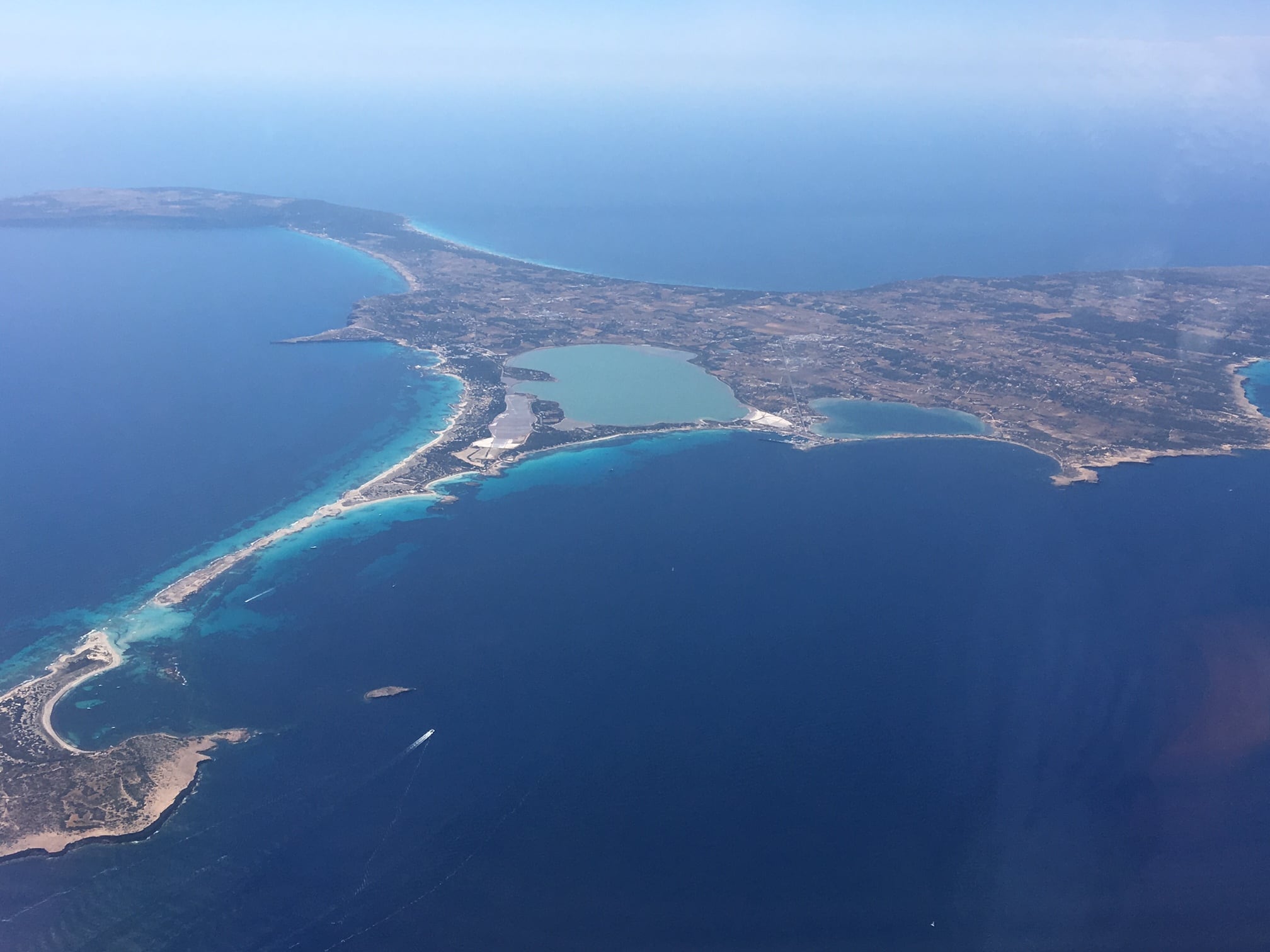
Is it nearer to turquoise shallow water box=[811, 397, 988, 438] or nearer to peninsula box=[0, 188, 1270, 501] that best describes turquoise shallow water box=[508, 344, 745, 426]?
peninsula box=[0, 188, 1270, 501]

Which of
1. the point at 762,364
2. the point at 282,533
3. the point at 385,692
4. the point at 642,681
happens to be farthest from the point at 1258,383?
the point at 282,533

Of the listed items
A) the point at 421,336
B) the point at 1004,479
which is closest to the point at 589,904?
the point at 1004,479

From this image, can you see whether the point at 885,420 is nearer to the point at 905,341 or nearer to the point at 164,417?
the point at 905,341

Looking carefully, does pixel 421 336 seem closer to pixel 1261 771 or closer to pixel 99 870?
pixel 99 870

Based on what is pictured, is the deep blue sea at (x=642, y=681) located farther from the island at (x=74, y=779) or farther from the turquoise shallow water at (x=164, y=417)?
the island at (x=74, y=779)

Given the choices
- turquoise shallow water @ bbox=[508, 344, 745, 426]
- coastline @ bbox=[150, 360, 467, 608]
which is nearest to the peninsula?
coastline @ bbox=[150, 360, 467, 608]

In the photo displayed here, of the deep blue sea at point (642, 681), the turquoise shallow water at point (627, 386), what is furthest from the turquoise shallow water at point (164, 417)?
the turquoise shallow water at point (627, 386)
